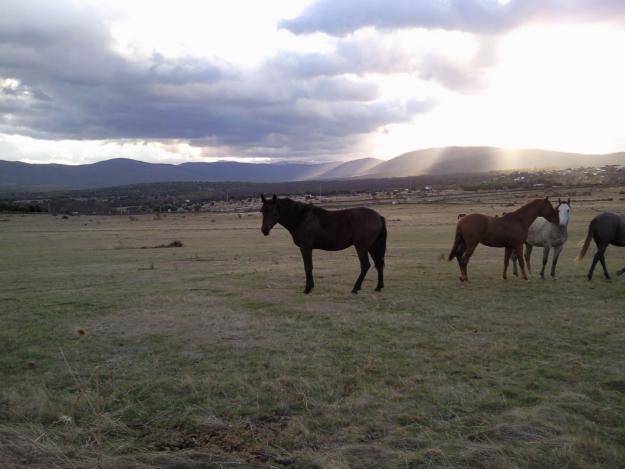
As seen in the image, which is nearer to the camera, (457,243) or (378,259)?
(378,259)

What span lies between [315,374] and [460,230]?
8.66 m

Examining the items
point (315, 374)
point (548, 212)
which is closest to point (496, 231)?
point (548, 212)

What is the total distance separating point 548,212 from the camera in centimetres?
1438

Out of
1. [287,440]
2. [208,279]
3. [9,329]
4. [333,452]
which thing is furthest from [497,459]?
[208,279]

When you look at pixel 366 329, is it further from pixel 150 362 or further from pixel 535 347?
pixel 150 362

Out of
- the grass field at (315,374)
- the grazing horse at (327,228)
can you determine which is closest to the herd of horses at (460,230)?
the grazing horse at (327,228)

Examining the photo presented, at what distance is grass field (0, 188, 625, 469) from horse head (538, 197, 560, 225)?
1804 mm

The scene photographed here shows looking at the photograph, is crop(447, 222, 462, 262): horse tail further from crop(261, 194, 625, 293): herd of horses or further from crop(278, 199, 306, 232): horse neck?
crop(278, 199, 306, 232): horse neck

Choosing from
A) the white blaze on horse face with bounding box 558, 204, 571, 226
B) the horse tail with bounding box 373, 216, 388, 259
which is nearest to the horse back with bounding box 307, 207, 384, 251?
the horse tail with bounding box 373, 216, 388, 259

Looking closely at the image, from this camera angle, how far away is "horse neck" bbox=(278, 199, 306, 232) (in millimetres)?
12516

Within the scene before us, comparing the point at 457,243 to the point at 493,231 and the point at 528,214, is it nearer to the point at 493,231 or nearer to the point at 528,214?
the point at 493,231

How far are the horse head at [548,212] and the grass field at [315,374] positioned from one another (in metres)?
1.80

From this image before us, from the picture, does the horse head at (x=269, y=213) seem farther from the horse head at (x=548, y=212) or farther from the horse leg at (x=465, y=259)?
the horse head at (x=548, y=212)

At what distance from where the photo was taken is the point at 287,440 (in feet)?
16.2
